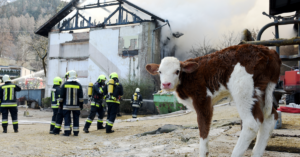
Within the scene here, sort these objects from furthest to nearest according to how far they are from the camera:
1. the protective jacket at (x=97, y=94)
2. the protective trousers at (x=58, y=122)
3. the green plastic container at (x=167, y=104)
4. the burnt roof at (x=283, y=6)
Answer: the green plastic container at (x=167, y=104) → the protective jacket at (x=97, y=94) → the protective trousers at (x=58, y=122) → the burnt roof at (x=283, y=6)

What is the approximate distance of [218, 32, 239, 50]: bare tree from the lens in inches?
833

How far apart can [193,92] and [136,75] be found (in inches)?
636

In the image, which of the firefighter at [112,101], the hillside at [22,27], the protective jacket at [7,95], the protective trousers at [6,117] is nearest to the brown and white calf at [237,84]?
the firefighter at [112,101]

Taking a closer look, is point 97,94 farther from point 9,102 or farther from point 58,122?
point 9,102

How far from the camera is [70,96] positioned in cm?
731

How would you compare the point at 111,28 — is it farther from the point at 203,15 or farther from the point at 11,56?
the point at 11,56

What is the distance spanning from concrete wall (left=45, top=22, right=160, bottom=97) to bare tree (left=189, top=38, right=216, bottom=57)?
444cm

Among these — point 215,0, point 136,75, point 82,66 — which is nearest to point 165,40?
point 136,75

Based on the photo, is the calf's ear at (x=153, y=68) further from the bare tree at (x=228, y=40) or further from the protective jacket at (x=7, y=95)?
the bare tree at (x=228, y=40)

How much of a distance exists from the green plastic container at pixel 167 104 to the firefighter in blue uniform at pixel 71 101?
843cm

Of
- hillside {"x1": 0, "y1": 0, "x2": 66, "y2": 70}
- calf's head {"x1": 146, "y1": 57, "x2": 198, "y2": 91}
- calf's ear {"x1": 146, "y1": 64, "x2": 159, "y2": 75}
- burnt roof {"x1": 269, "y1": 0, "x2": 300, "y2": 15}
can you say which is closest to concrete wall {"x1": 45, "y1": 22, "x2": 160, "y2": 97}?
burnt roof {"x1": 269, "y1": 0, "x2": 300, "y2": 15}

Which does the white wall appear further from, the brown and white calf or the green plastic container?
the brown and white calf

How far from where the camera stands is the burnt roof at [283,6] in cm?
468

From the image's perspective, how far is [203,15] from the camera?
22.4 metres
